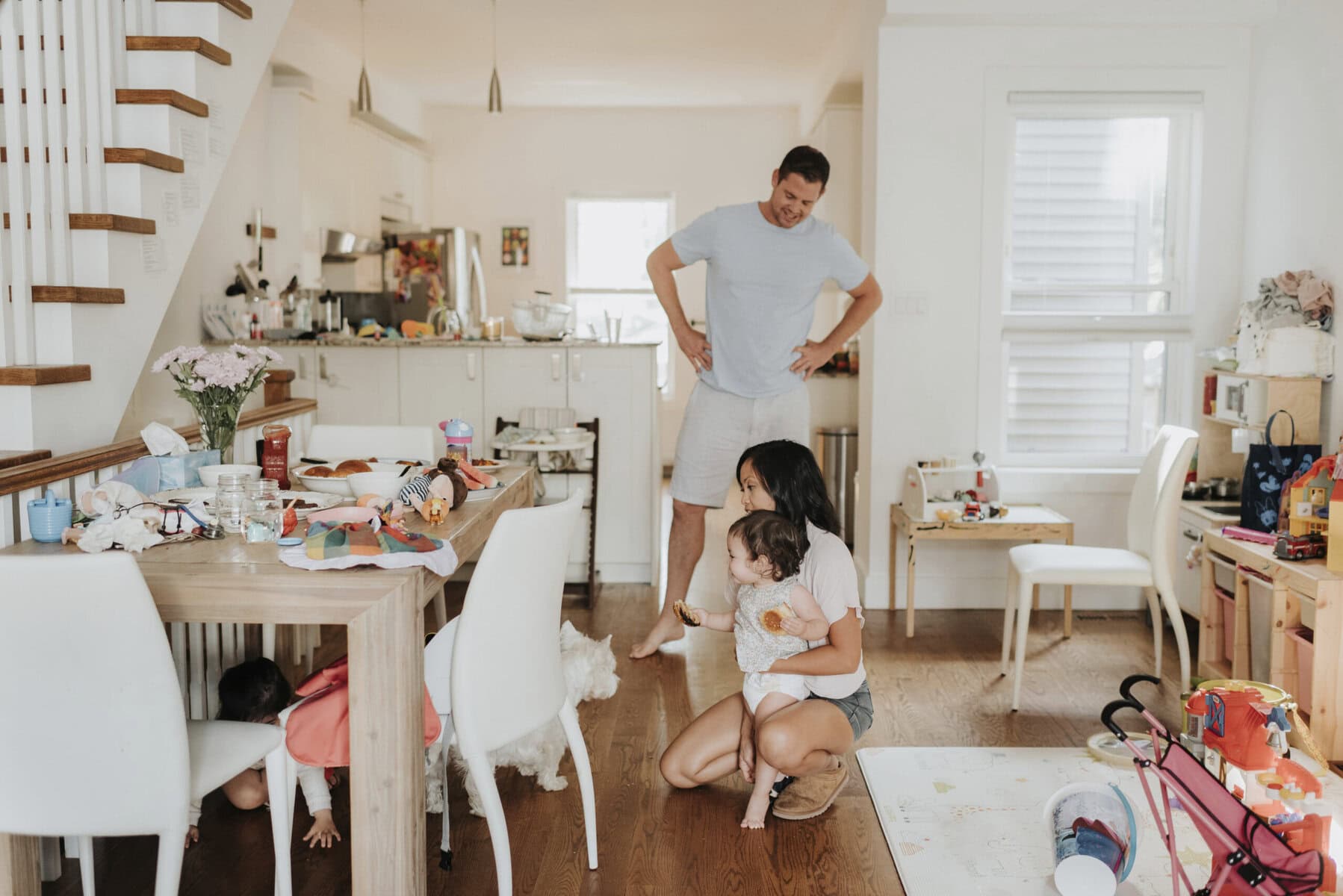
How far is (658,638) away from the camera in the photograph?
390 centimetres

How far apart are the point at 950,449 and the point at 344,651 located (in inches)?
97.9

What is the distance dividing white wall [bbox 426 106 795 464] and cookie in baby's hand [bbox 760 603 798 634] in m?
6.33

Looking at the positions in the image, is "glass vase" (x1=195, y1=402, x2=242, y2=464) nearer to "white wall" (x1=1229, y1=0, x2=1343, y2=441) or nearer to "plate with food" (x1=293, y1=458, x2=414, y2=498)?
"plate with food" (x1=293, y1=458, x2=414, y2=498)

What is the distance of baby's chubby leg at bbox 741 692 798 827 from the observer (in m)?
2.56

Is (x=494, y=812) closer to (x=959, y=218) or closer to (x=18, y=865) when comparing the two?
(x=18, y=865)

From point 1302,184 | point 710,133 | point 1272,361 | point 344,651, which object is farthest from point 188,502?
point 710,133

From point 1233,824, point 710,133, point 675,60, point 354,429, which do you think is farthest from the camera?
point 710,133

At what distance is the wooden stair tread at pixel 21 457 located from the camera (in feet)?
7.68

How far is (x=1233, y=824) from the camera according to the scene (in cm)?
172

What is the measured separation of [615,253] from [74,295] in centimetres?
660

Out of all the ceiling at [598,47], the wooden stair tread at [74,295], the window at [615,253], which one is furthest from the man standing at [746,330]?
the window at [615,253]

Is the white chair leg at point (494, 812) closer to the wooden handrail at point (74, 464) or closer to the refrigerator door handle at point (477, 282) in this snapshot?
the wooden handrail at point (74, 464)

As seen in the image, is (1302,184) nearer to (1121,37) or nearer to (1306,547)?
(1121,37)

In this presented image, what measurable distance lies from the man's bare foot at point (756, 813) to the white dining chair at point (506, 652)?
1.60 feet
